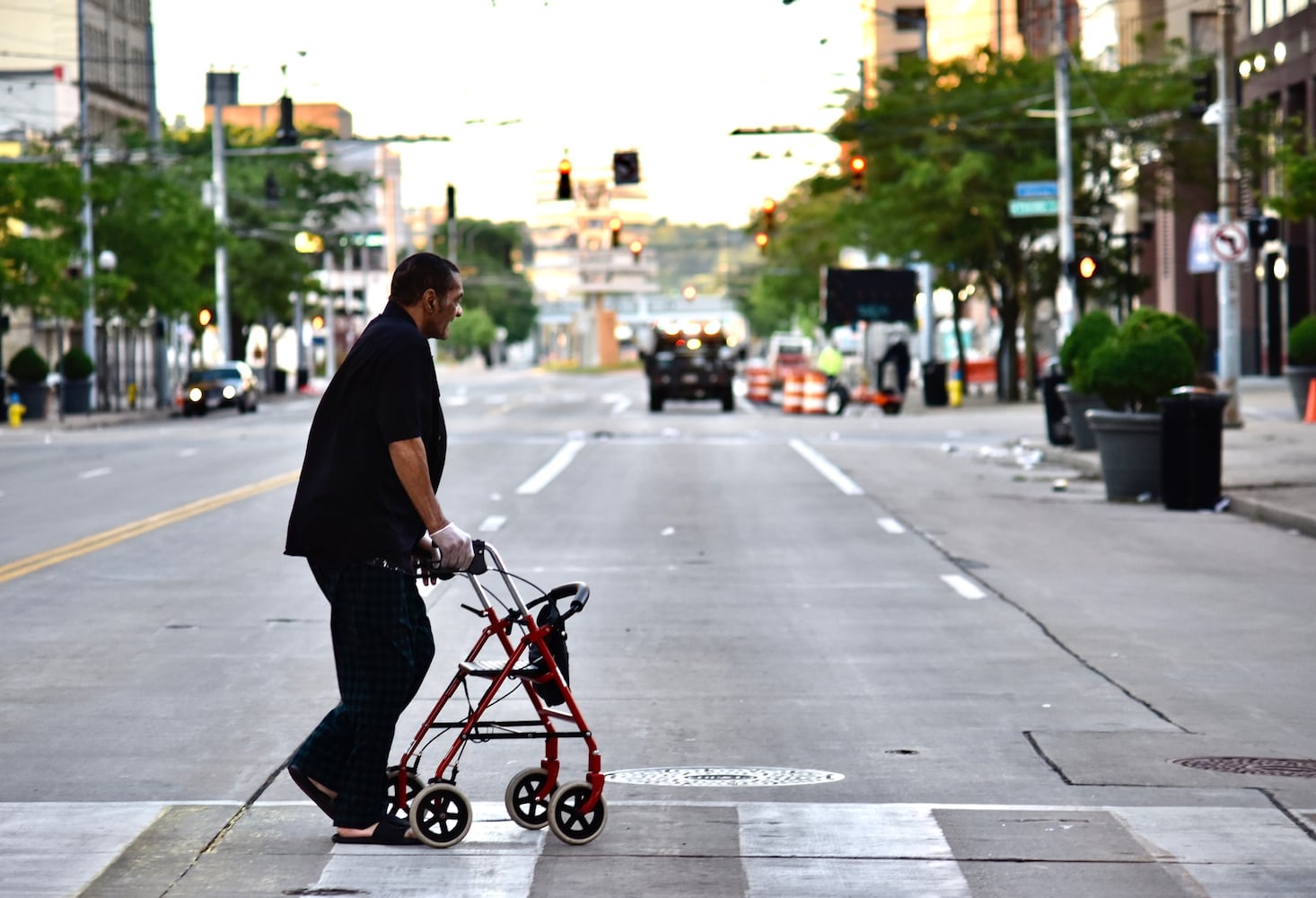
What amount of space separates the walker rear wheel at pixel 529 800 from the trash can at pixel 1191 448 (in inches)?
651

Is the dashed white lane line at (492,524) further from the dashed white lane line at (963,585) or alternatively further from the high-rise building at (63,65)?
the high-rise building at (63,65)

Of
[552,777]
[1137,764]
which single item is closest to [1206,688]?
[1137,764]

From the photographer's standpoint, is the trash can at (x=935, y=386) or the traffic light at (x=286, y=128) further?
the trash can at (x=935, y=386)

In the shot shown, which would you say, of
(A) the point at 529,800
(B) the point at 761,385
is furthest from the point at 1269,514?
(B) the point at 761,385

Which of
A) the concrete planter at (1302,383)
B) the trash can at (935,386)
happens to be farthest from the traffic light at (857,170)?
the concrete planter at (1302,383)

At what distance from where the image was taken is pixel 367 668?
6.98m

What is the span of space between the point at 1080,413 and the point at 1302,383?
1252 cm

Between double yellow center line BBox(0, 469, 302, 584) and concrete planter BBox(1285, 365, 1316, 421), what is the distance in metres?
22.2

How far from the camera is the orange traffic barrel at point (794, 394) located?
56.4 meters

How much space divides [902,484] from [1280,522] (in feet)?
22.1

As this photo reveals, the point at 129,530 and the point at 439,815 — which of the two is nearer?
the point at 439,815

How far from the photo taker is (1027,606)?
47.1 ft

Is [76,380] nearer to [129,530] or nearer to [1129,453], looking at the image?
Answer: [129,530]

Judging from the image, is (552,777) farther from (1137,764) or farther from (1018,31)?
(1018,31)
